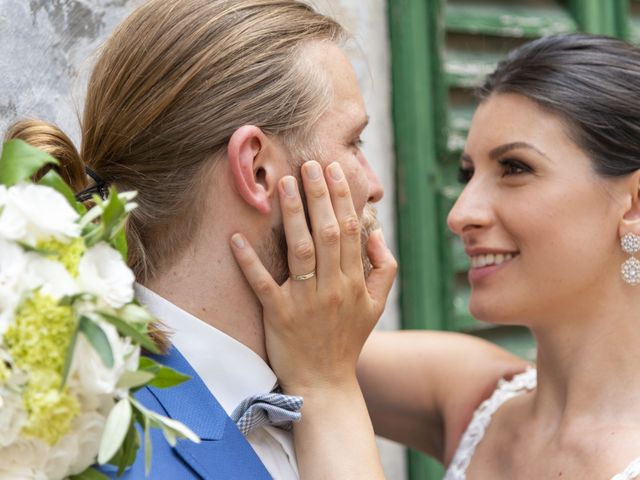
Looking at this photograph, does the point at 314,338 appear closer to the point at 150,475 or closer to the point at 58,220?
the point at 150,475

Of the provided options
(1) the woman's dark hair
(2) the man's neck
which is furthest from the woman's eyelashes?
(2) the man's neck

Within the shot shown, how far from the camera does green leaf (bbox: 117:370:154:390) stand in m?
1.21

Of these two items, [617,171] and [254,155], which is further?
[617,171]

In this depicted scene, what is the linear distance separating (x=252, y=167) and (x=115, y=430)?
2.34ft

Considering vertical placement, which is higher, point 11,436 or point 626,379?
point 11,436

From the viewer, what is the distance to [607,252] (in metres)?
2.28

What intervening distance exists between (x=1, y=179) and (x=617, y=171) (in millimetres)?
1544

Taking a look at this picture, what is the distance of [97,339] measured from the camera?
1.14m

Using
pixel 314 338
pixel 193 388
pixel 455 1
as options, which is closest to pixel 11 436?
pixel 193 388

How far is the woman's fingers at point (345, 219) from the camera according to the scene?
5.94ft

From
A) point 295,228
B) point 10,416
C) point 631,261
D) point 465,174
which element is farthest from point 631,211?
point 10,416

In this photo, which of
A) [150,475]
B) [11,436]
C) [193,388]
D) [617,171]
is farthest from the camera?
[617,171]

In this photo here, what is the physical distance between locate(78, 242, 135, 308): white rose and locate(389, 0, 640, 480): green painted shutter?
1.92 meters

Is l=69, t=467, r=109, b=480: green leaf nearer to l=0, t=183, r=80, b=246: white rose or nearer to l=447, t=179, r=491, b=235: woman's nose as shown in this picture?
l=0, t=183, r=80, b=246: white rose
